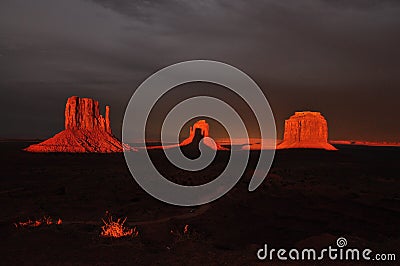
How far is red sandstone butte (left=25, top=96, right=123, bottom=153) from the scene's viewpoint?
107000 millimetres

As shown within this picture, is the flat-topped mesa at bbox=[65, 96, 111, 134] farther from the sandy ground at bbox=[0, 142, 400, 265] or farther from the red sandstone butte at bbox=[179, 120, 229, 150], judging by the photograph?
the sandy ground at bbox=[0, 142, 400, 265]

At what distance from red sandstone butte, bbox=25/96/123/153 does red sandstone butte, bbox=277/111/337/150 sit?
85181 mm

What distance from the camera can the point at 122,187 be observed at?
119ft

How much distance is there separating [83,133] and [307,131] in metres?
105

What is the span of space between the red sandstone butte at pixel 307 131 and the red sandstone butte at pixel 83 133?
8518 cm

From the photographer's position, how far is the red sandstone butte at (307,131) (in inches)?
5719

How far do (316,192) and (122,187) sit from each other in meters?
22.0

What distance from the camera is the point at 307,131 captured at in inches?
Answer: 5906

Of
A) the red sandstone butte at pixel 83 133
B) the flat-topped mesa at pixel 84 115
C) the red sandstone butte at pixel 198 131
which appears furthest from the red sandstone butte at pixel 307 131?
the flat-topped mesa at pixel 84 115

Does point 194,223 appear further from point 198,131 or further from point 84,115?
point 198,131

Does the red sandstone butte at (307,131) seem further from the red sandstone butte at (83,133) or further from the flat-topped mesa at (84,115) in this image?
the flat-topped mesa at (84,115)

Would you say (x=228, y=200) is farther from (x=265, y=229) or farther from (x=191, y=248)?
(x=191, y=248)

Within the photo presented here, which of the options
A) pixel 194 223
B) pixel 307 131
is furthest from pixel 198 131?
pixel 194 223

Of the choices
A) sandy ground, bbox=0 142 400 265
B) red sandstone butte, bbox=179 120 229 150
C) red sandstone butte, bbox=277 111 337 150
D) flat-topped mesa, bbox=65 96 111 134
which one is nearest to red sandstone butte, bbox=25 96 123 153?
flat-topped mesa, bbox=65 96 111 134
